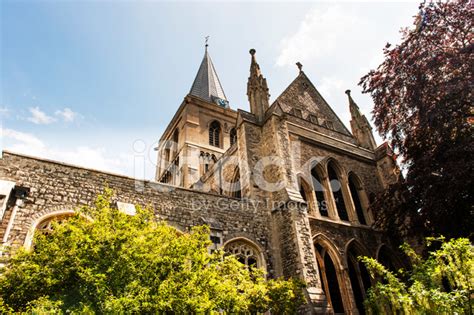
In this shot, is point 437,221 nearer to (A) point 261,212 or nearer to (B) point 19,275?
(A) point 261,212

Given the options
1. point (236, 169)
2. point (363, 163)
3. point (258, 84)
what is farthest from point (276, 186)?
point (363, 163)

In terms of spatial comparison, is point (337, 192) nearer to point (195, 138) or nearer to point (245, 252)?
point (245, 252)

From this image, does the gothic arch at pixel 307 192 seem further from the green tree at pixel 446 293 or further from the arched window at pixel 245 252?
the green tree at pixel 446 293

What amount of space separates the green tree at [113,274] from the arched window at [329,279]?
609 centimetres

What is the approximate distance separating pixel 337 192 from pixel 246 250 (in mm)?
5886

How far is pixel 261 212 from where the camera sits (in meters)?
11.2

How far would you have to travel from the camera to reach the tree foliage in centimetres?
1015

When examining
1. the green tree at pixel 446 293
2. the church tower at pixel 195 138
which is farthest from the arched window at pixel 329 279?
the church tower at pixel 195 138

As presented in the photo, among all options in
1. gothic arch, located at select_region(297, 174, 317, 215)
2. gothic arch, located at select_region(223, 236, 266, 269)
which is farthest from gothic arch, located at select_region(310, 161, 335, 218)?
gothic arch, located at select_region(223, 236, 266, 269)

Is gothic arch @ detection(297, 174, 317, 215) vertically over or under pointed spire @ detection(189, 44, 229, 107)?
under

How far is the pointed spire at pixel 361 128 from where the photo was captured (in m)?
17.0

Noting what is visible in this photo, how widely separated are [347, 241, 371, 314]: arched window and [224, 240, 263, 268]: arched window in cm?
412

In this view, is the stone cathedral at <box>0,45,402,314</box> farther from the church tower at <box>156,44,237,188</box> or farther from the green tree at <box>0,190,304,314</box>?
the church tower at <box>156,44,237,188</box>

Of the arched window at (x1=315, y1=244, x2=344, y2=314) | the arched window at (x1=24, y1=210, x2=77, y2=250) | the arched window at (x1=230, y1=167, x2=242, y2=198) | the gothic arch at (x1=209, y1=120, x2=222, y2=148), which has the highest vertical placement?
the gothic arch at (x1=209, y1=120, x2=222, y2=148)
